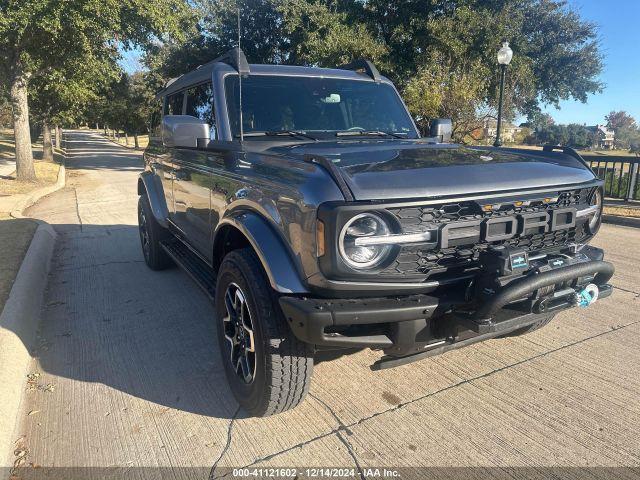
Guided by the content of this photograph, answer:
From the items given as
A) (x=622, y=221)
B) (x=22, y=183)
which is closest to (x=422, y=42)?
(x=622, y=221)

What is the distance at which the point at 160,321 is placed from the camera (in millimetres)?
4328

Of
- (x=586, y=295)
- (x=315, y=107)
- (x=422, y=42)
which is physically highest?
(x=422, y=42)

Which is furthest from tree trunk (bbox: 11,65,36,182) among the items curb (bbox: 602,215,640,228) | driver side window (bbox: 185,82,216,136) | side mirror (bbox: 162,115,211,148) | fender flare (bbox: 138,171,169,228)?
curb (bbox: 602,215,640,228)

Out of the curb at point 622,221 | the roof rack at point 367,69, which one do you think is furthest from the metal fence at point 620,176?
the roof rack at point 367,69

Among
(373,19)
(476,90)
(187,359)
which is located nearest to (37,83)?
(373,19)

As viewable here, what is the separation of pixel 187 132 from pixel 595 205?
269 centimetres

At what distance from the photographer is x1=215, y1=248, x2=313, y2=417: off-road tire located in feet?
8.13

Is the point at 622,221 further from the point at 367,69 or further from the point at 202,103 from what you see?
the point at 202,103

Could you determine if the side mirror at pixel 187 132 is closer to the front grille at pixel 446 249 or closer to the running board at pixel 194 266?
the running board at pixel 194 266

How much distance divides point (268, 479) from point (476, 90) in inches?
647

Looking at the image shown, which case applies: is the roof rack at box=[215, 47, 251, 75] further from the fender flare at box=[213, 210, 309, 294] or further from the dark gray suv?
the fender flare at box=[213, 210, 309, 294]

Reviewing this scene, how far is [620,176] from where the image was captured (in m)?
10.7

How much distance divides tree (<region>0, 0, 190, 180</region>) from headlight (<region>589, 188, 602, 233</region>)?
12208mm

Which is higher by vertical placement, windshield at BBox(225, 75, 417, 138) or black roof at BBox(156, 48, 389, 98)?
black roof at BBox(156, 48, 389, 98)
